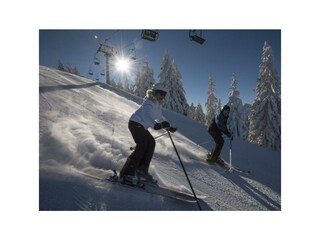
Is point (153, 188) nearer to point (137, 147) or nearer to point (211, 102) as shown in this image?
point (137, 147)

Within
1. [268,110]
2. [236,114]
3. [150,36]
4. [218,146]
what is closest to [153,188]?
[218,146]

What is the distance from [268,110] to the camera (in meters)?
20.5

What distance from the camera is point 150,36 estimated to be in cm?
771

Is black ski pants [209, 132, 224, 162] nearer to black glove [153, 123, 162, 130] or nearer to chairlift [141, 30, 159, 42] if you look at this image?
black glove [153, 123, 162, 130]

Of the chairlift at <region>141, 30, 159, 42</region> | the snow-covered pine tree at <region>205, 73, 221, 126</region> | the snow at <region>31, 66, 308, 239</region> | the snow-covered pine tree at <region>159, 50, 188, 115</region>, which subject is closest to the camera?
the snow at <region>31, 66, 308, 239</region>

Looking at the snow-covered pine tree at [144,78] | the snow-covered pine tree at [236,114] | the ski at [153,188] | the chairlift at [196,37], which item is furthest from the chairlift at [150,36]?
the snow-covered pine tree at [144,78]

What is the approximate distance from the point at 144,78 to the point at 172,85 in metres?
6.26

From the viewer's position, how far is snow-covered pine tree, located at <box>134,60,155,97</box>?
115 feet

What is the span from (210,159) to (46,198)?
495 centimetres

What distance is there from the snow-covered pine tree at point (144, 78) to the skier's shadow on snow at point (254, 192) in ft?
95.8

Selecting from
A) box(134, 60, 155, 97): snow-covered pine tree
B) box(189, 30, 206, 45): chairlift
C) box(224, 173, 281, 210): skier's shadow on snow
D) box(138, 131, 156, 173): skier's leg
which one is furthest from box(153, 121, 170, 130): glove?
box(134, 60, 155, 97): snow-covered pine tree

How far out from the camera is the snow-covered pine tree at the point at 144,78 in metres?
35.2

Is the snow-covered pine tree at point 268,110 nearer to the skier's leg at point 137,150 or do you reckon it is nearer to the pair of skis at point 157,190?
the pair of skis at point 157,190
